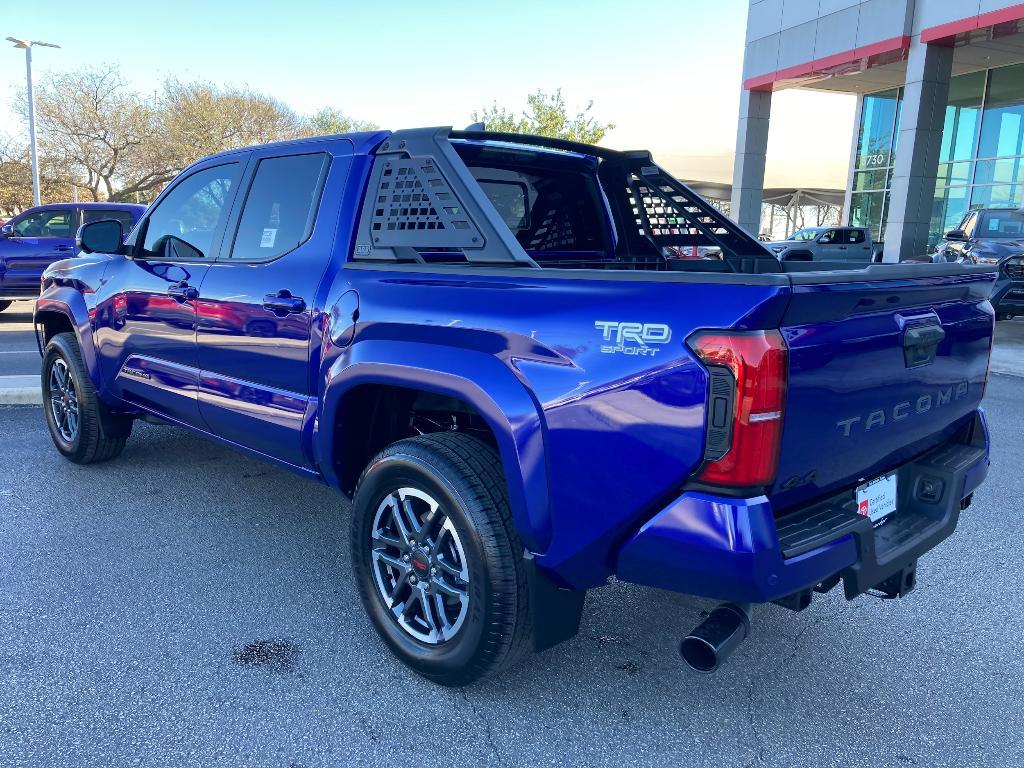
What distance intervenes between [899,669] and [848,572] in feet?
3.10

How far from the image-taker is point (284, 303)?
3184 mm

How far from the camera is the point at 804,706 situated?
104 inches

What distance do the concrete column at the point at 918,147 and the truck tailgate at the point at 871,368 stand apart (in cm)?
1722

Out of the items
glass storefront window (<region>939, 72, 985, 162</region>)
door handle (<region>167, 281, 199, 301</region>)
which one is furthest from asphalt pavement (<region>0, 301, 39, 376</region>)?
glass storefront window (<region>939, 72, 985, 162</region>)

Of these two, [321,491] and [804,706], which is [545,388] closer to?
[804,706]

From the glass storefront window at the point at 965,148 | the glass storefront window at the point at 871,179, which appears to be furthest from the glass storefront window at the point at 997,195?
the glass storefront window at the point at 871,179

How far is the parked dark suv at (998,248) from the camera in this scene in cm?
1154

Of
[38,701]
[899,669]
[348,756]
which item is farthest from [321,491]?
[899,669]

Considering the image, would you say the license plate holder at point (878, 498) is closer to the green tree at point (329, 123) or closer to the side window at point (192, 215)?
the side window at point (192, 215)

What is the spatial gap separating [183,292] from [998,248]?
12.4m

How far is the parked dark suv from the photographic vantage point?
11.5m

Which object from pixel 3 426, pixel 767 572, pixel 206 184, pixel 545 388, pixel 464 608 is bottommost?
pixel 3 426

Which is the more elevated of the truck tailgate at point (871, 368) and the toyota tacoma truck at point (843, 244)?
the truck tailgate at point (871, 368)

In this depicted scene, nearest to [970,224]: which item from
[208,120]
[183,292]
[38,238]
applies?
[183,292]
